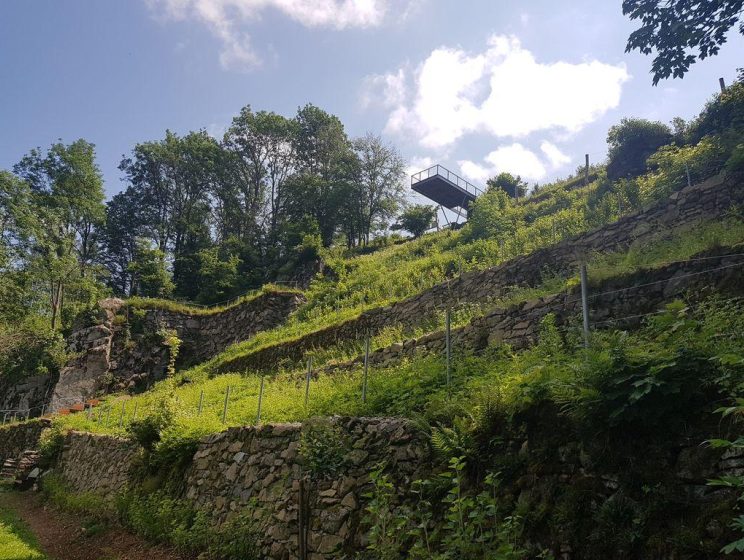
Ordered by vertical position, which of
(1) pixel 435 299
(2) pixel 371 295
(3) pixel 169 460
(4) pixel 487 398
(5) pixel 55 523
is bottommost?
(5) pixel 55 523

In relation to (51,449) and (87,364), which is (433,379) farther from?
(87,364)

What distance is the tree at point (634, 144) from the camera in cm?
2612

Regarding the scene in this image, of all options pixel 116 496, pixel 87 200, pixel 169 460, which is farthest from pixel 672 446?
pixel 87 200

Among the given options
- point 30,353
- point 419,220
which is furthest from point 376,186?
point 30,353

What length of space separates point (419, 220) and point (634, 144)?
57.0 ft

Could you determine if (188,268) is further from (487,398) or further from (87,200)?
(487,398)

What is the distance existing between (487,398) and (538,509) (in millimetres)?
1460

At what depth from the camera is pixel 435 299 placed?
16.1 metres

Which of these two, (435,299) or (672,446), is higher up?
(435,299)

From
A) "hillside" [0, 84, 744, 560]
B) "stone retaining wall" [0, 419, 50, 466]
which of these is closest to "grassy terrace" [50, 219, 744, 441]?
"hillside" [0, 84, 744, 560]

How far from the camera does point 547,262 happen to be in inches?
568

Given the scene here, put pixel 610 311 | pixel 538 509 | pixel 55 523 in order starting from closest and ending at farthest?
1. pixel 538 509
2. pixel 610 311
3. pixel 55 523

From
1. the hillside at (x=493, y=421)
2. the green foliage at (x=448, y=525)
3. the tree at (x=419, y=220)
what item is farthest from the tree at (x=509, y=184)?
the green foliage at (x=448, y=525)

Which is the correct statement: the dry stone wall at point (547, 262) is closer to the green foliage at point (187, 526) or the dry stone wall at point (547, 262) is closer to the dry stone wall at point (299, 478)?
the dry stone wall at point (299, 478)
